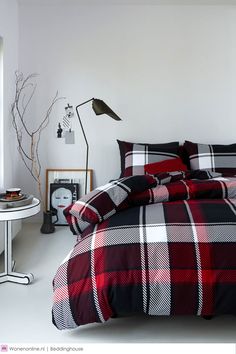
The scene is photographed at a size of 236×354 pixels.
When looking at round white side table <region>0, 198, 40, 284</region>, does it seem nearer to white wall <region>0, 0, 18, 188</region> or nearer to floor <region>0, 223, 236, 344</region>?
floor <region>0, 223, 236, 344</region>

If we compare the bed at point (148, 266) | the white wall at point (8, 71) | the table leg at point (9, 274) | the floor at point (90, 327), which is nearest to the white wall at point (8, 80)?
the white wall at point (8, 71)

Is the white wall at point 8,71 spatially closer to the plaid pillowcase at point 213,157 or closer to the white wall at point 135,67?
the white wall at point 135,67

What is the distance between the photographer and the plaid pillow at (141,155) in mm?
3129

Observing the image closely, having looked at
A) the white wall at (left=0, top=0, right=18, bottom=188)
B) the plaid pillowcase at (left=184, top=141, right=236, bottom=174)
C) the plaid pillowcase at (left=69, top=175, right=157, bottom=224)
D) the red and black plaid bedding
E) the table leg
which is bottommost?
the table leg

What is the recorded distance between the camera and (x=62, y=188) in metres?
3.56

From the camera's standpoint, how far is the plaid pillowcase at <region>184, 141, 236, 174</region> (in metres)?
3.12

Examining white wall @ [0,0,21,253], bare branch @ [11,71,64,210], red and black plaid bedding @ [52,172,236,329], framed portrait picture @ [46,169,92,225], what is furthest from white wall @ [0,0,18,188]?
red and black plaid bedding @ [52,172,236,329]

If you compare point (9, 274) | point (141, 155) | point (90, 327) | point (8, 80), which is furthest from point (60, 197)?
point (90, 327)

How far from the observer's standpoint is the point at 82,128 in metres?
3.55

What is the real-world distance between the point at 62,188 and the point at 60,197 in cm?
10

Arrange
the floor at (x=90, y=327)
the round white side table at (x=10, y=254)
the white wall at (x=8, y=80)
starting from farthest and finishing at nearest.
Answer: the white wall at (x=8, y=80) < the round white side table at (x=10, y=254) < the floor at (x=90, y=327)

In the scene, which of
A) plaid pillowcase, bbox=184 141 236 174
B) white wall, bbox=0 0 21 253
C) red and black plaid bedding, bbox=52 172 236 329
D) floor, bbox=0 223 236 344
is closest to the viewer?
red and black plaid bedding, bbox=52 172 236 329

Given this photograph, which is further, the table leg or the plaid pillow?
the plaid pillow

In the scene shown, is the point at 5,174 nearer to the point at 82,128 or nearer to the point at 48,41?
the point at 82,128
